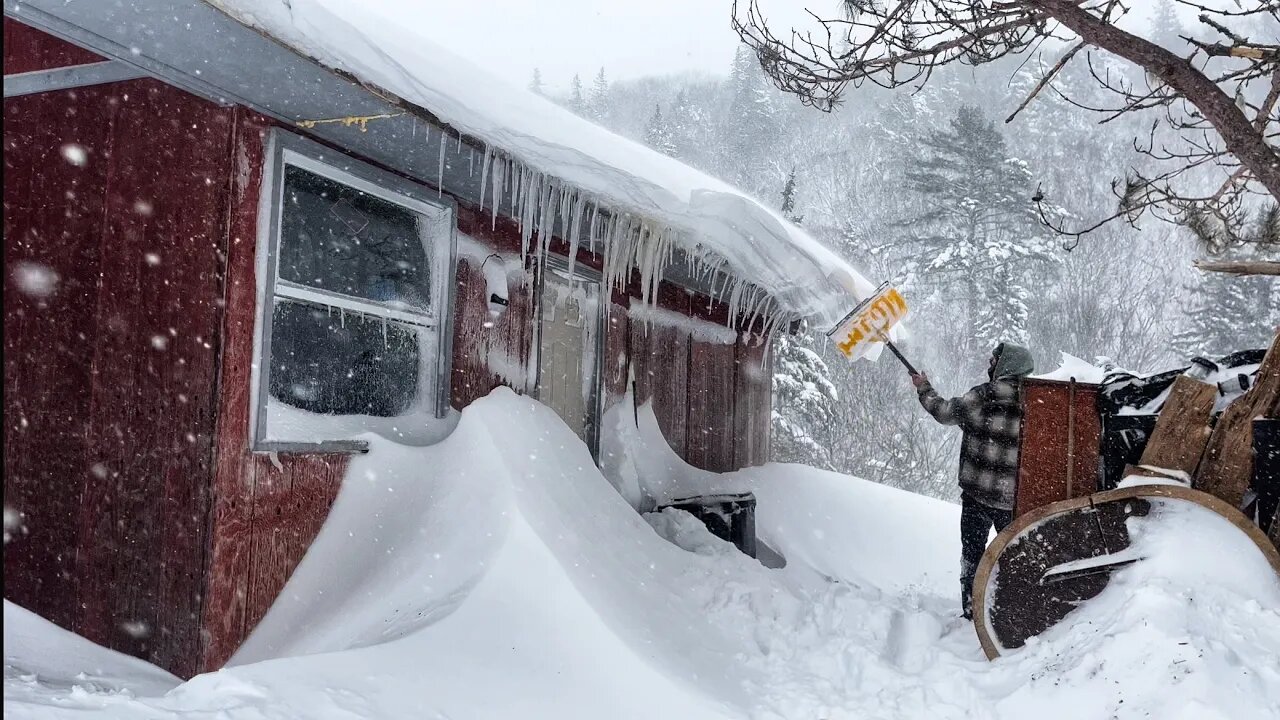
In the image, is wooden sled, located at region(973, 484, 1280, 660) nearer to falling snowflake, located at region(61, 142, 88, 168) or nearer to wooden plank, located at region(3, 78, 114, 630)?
wooden plank, located at region(3, 78, 114, 630)

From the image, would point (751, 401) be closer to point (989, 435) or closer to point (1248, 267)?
point (989, 435)

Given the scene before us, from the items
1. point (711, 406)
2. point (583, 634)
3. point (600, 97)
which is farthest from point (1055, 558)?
point (600, 97)

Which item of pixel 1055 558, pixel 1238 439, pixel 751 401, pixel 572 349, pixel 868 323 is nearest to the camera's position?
pixel 1238 439

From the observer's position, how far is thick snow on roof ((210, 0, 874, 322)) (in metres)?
3.17

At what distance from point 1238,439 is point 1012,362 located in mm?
1655

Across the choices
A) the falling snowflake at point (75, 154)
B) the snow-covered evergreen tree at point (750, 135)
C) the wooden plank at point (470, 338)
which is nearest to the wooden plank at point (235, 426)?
the falling snowflake at point (75, 154)

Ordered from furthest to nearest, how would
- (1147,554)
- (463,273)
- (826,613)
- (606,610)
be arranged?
(463,273), (826,613), (606,610), (1147,554)

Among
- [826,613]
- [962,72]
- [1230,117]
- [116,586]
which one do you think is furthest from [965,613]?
[962,72]

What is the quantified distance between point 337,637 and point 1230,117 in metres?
4.39

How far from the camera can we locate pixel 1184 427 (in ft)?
11.5

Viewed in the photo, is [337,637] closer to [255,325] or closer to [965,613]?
[255,325]

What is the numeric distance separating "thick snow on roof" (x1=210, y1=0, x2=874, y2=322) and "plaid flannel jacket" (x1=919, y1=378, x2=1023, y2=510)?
1.28 meters

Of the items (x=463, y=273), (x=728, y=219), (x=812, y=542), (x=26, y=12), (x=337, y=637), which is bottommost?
(x=812, y=542)

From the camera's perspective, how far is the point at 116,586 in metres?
3.86
